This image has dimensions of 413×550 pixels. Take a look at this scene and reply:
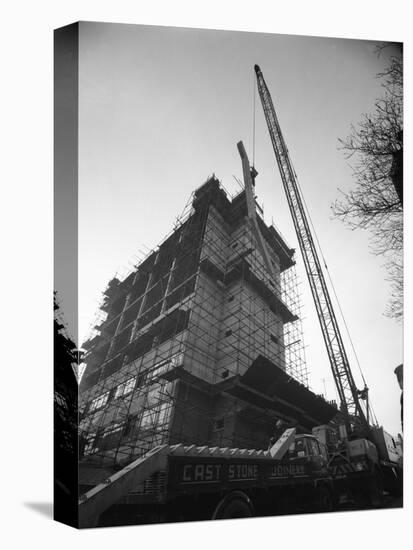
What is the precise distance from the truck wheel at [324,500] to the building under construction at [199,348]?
1.70m

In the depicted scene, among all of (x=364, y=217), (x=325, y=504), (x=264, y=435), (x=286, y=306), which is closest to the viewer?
(x=325, y=504)

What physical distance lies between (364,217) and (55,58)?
8226mm

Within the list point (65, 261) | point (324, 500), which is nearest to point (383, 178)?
point (324, 500)

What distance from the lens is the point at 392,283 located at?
515 inches

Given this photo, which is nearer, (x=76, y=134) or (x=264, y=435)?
(x=76, y=134)

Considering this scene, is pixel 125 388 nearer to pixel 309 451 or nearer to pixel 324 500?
pixel 309 451

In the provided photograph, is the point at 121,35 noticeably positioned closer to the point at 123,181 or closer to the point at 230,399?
the point at 123,181

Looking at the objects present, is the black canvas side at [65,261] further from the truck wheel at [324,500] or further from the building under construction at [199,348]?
the truck wheel at [324,500]

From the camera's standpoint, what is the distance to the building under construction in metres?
11.9

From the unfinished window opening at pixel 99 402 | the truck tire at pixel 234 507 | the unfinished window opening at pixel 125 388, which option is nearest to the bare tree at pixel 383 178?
the truck tire at pixel 234 507

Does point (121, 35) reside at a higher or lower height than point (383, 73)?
lower

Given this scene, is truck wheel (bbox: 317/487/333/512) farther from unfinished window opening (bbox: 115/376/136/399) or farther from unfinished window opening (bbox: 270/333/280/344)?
unfinished window opening (bbox: 270/333/280/344)

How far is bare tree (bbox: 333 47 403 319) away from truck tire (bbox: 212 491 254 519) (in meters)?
5.74

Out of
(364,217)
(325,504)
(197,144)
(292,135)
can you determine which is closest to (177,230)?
(197,144)
